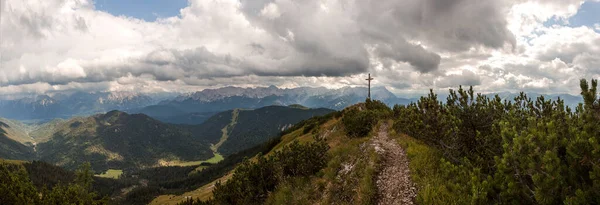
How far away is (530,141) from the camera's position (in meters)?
9.48

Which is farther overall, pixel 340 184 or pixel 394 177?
pixel 340 184

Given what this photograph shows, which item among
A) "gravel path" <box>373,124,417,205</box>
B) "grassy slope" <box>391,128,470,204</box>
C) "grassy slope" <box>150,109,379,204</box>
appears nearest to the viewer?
"grassy slope" <box>391,128,470,204</box>

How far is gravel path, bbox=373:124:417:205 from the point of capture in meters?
16.4

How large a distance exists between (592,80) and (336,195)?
14051 millimetres

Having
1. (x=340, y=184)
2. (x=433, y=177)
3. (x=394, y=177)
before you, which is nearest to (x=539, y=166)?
(x=433, y=177)

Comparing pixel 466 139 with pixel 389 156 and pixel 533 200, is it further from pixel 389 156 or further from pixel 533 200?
pixel 533 200

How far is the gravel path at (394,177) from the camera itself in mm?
16395

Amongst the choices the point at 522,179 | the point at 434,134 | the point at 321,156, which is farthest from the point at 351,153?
the point at 522,179

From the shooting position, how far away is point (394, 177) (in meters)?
18.6

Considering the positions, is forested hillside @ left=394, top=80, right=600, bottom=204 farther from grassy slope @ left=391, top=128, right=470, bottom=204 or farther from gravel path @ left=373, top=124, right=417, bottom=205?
gravel path @ left=373, top=124, right=417, bottom=205

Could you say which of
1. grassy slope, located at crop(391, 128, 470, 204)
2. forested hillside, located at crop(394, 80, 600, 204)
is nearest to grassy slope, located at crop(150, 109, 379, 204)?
grassy slope, located at crop(391, 128, 470, 204)

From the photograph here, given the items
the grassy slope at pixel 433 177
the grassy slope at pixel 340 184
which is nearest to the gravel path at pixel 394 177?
the grassy slope at pixel 433 177

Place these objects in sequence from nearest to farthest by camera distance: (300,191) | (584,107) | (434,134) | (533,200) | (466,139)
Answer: (533,200) → (584,107) → (466,139) → (434,134) → (300,191)

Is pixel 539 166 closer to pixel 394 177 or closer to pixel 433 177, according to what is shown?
pixel 433 177
